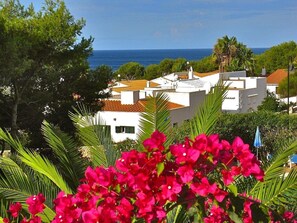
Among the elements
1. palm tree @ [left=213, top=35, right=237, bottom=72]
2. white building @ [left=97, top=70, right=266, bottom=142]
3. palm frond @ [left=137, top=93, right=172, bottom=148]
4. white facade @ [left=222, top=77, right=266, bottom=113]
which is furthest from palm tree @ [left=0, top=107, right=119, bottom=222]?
palm tree @ [left=213, top=35, right=237, bottom=72]

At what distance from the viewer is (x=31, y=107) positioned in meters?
18.5

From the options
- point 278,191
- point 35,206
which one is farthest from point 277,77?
point 35,206

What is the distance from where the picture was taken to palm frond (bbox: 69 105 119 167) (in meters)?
5.37

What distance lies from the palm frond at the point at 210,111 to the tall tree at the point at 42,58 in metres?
12.1

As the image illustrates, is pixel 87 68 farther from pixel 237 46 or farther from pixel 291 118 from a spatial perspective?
pixel 237 46

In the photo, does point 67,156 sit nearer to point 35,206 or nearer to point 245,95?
point 35,206

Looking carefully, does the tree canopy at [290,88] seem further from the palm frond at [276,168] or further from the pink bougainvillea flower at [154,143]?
the pink bougainvillea flower at [154,143]

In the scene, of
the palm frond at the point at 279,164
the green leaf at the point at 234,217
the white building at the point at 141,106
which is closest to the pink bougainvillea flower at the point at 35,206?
the green leaf at the point at 234,217

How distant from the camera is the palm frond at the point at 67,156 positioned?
17.5 feet

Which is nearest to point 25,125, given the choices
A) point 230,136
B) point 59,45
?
point 59,45

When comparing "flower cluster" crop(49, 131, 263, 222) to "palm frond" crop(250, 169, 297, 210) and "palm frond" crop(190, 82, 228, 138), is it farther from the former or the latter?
"palm frond" crop(190, 82, 228, 138)

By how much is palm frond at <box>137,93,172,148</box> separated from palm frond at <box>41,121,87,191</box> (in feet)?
2.60

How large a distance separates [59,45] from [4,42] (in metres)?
3.03

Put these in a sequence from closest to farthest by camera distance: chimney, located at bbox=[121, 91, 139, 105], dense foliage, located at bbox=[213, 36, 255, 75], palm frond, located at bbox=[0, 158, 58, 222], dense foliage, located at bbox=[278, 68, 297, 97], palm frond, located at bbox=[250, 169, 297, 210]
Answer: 1. palm frond, located at bbox=[250, 169, 297, 210]
2. palm frond, located at bbox=[0, 158, 58, 222]
3. chimney, located at bbox=[121, 91, 139, 105]
4. dense foliage, located at bbox=[278, 68, 297, 97]
5. dense foliage, located at bbox=[213, 36, 255, 75]
